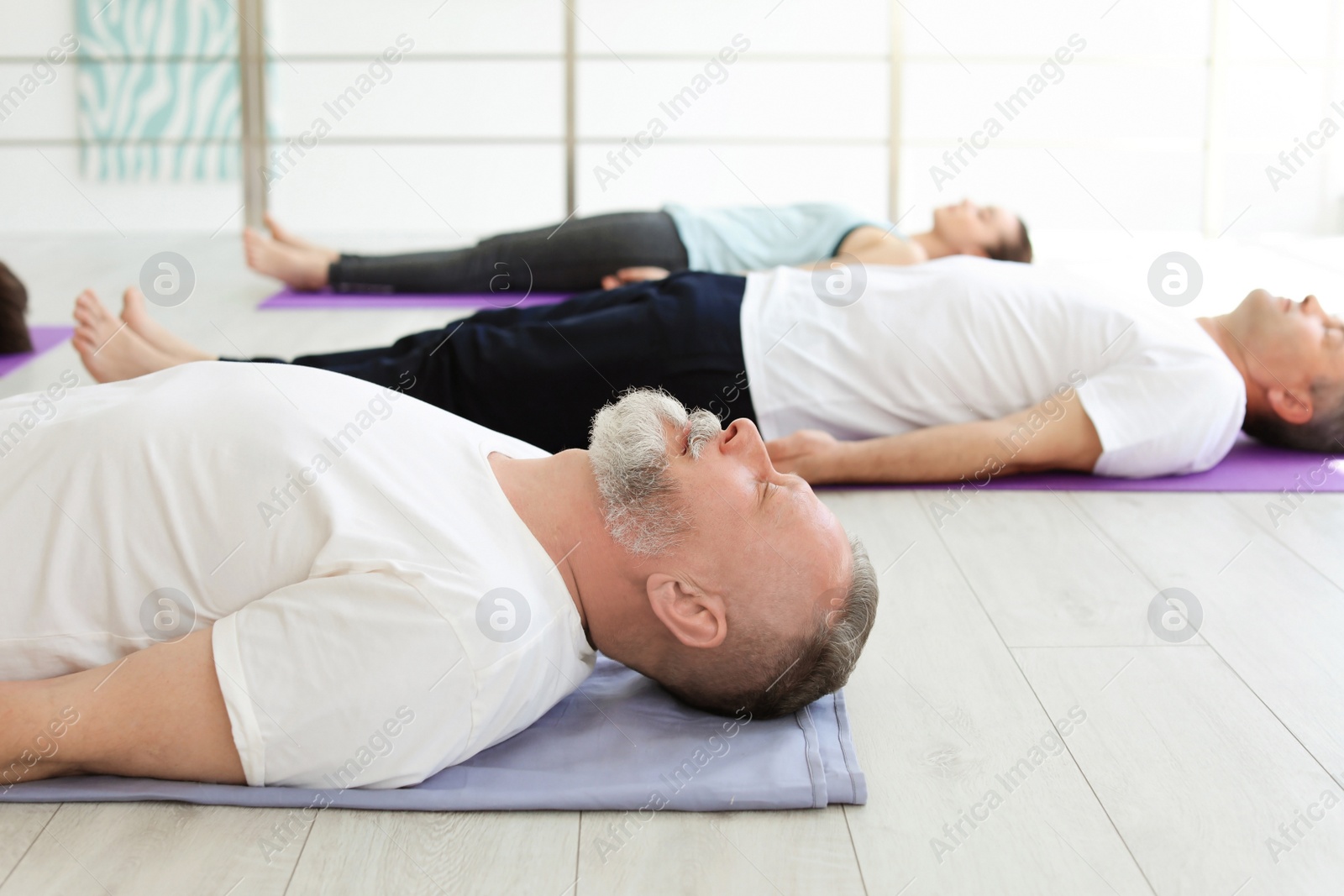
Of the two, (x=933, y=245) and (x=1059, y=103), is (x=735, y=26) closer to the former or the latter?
(x=1059, y=103)

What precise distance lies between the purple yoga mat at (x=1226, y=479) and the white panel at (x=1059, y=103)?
3.26m

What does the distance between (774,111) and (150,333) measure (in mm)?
3708

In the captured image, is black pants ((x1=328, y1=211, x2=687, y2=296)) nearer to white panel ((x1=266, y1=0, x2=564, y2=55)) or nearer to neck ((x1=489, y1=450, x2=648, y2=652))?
white panel ((x1=266, y1=0, x2=564, y2=55))

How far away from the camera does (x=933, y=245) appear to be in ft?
11.3

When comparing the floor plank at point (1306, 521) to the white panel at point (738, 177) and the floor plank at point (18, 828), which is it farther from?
the white panel at point (738, 177)

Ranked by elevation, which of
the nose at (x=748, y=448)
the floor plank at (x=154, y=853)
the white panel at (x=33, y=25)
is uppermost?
the white panel at (x=33, y=25)

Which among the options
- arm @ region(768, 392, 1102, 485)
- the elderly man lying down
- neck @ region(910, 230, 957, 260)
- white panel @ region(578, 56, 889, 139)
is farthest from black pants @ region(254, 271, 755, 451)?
white panel @ region(578, 56, 889, 139)

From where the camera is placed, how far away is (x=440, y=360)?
221 cm

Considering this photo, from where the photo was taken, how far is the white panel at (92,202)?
5.20 m

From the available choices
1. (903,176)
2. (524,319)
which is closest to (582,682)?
(524,319)

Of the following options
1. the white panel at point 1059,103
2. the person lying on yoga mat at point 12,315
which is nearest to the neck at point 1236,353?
the person lying on yoga mat at point 12,315

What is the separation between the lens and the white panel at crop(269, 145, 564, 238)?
541cm

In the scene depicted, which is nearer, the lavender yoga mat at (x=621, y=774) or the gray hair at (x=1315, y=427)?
the lavender yoga mat at (x=621, y=774)

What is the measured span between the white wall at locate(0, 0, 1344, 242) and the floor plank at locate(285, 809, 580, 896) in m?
4.43
